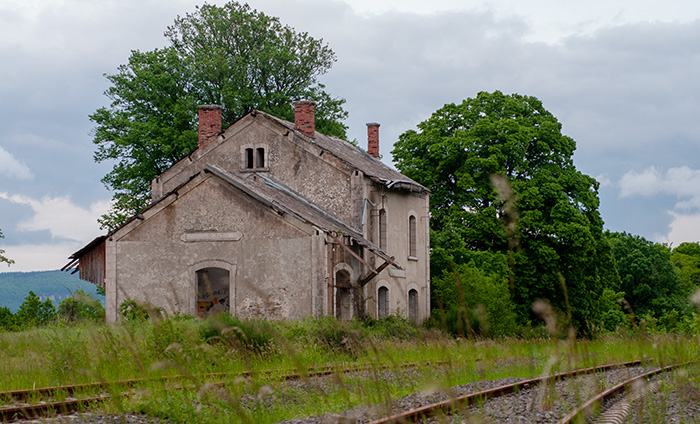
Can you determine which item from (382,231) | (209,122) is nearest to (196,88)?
(209,122)

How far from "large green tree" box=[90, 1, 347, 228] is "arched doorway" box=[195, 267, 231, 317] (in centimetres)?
1247

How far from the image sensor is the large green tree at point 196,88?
35.4m

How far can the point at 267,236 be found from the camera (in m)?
20.9

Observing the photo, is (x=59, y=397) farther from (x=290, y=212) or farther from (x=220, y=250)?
(x=220, y=250)

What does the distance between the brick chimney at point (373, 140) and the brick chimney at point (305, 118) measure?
5.84m

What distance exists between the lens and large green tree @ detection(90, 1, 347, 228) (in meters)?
35.4

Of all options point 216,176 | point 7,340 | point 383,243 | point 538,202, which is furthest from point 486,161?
point 7,340

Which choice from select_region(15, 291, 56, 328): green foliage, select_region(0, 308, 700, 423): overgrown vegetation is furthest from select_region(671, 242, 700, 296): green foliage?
select_region(0, 308, 700, 423): overgrown vegetation

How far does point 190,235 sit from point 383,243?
731 cm

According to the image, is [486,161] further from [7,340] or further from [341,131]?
[7,340]

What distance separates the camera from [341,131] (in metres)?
39.7

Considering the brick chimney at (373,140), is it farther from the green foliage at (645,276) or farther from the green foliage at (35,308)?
the green foliage at (645,276)

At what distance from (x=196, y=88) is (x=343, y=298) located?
18.8 m

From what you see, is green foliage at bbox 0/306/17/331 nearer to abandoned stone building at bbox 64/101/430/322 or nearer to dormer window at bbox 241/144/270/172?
abandoned stone building at bbox 64/101/430/322
